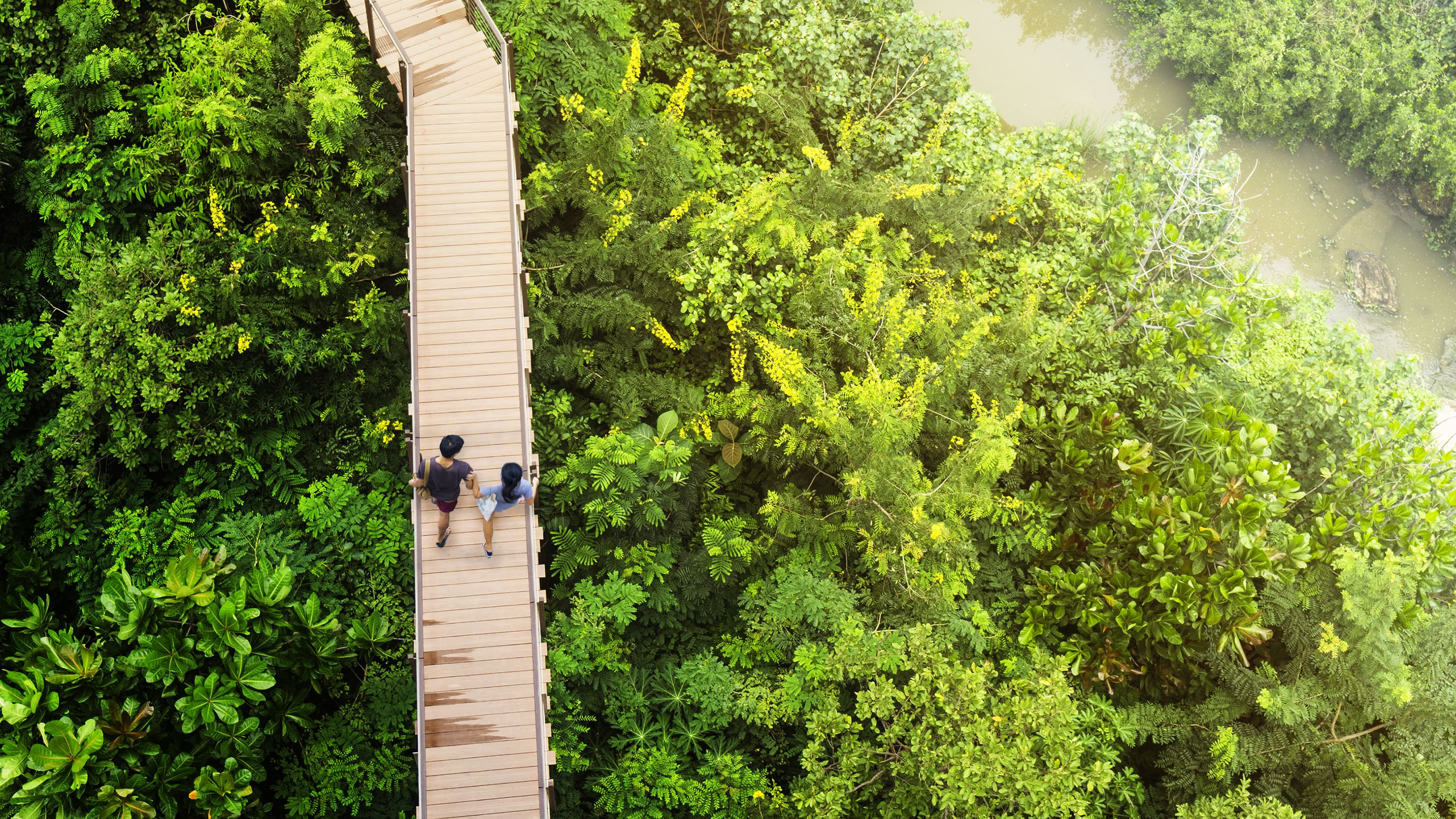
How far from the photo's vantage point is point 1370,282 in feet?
72.5

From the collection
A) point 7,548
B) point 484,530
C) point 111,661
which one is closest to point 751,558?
point 484,530

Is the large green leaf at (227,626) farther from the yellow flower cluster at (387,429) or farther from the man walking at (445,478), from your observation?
the yellow flower cluster at (387,429)

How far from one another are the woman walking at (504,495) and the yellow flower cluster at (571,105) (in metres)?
6.26

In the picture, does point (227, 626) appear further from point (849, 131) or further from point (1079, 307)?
point (1079, 307)

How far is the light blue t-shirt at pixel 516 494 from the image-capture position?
9.60 metres

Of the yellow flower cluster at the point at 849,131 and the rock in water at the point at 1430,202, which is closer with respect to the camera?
the yellow flower cluster at the point at 849,131

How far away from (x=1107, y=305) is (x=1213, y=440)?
14.6ft

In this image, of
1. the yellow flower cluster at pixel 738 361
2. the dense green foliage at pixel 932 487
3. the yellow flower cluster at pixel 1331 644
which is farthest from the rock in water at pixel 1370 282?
the yellow flower cluster at pixel 738 361

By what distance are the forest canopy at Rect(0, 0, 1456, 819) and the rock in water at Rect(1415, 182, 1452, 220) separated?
12.3 metres

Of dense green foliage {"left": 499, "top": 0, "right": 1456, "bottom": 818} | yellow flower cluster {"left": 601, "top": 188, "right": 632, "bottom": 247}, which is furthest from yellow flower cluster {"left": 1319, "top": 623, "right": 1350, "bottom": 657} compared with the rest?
yellow flower cluster {"left": 601, "top": 188, "right": 632, "bottom": 247}

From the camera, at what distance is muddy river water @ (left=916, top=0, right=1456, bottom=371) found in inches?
858

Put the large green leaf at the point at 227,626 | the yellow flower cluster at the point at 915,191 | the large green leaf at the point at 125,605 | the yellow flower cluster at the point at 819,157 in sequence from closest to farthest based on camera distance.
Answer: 1. the large green leaf at the point at 125,605
2. the large green leaf at the point at 227,626
3. the yellow flower cluster at the point at 915,191
4. the yellow flower cluster at the point at 819,157

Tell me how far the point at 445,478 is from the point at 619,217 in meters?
5.32

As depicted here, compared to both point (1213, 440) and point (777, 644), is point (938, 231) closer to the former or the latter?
point (1213, 440)
